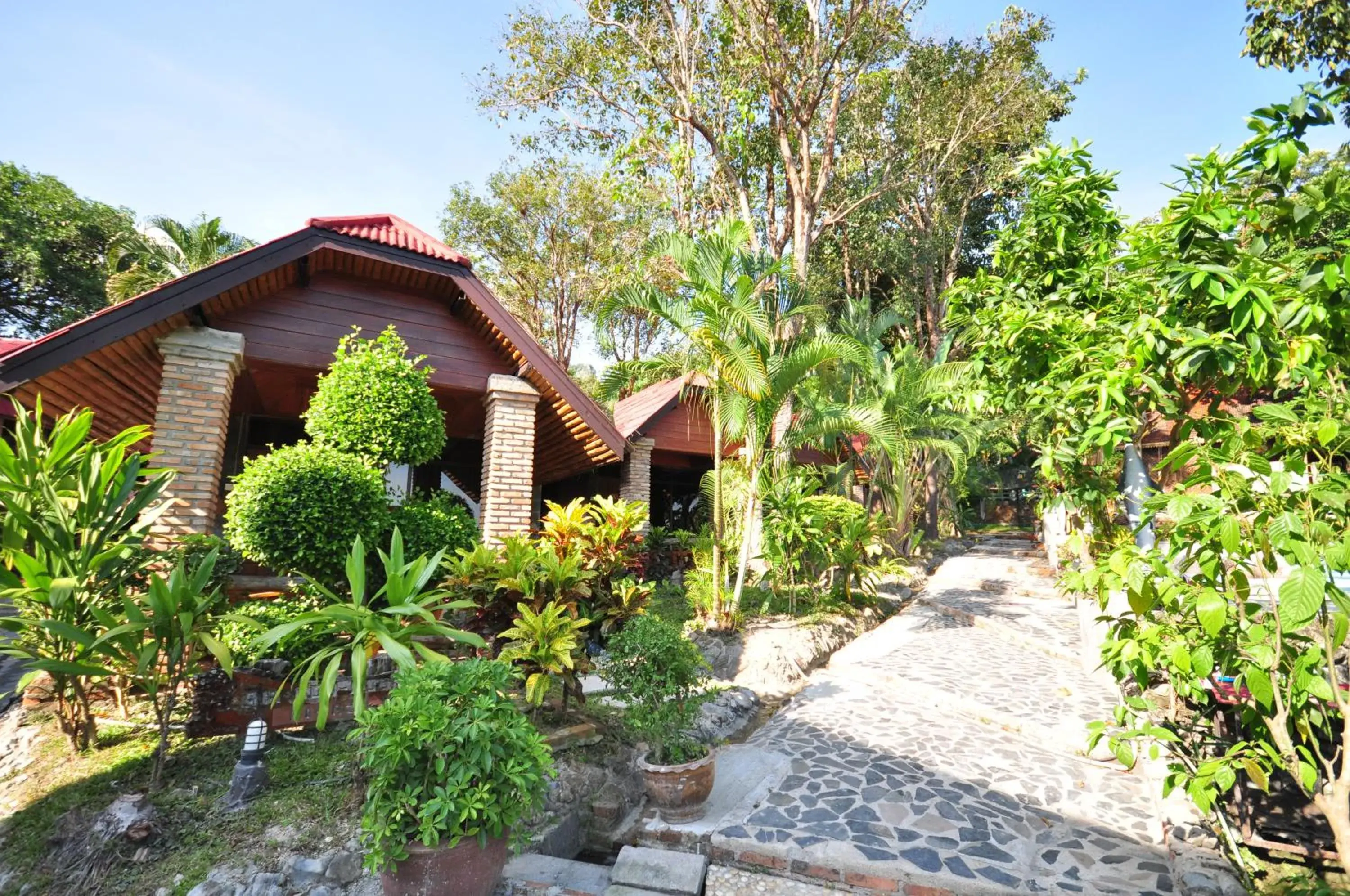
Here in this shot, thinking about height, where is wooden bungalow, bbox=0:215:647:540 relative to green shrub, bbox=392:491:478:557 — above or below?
above

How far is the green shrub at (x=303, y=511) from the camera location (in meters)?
5.43

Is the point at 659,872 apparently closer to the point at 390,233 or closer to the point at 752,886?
the point at 752,886

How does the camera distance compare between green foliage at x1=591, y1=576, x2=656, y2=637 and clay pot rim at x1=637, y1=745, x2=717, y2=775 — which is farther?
green foliage at x1=591, y1=576, x2=656, y2=637

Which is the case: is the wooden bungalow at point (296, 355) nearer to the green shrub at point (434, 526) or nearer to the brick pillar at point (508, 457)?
the brick pillar at point (508, 457)

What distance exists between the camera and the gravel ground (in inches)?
Result: 149

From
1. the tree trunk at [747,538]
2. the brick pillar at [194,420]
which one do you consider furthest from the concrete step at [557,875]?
the tree trunk at [747,538]

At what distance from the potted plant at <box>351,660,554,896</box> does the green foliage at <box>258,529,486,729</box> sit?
1.74 ft

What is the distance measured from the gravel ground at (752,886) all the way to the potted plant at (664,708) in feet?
2.14

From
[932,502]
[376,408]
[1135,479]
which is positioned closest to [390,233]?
[376,408]

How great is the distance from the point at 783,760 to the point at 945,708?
8.06 ft

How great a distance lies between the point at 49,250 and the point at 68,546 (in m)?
23.4

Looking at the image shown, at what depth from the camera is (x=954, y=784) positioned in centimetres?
515

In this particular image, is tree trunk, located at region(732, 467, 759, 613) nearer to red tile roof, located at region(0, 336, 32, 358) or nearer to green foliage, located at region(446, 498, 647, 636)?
green foliage, located at region(446, 498, 647, 636)

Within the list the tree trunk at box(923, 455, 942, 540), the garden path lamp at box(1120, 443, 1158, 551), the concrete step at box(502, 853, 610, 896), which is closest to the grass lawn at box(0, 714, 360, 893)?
the concrete step at box(502, 853, 610, 896)
